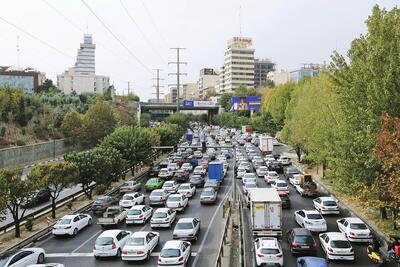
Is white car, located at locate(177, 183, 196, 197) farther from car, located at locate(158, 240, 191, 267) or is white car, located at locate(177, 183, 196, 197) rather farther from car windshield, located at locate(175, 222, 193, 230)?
car, located at locate(158, 240, 191, 267)

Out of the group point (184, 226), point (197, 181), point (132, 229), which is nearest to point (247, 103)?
point (197, 181)

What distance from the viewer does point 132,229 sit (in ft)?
97.8

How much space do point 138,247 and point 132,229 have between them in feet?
24.3

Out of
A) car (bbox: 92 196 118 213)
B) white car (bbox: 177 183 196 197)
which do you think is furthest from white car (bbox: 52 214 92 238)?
white car (bbox: 177 183 196 197)

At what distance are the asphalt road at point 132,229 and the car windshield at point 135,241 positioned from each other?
92cm

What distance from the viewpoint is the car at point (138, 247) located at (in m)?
22.4

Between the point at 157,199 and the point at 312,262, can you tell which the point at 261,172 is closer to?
the point at 157,199

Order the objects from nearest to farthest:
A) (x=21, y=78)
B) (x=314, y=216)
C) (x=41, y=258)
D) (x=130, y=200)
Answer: (x=41, y=258)
(x=314, y=216)
(x=130, y=200)
(x=21, y=78)

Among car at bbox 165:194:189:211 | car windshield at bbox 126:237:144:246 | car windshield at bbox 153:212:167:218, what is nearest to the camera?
car windshield at bbox 126:237:144:246

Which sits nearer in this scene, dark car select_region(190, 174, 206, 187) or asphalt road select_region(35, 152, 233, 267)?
A: asphalt road select_region(35, 152, 233, 267)

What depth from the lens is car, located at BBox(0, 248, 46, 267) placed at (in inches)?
813

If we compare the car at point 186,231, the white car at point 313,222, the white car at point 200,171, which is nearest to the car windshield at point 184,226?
the car at point 186,231

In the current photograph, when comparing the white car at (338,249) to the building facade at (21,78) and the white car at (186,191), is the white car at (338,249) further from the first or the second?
the building facade at (21,78)

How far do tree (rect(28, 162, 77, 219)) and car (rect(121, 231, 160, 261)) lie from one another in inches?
394
